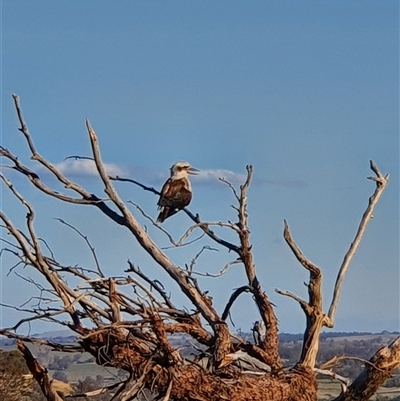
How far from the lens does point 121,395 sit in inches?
227

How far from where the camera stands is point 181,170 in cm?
790

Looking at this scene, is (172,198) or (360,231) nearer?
(360,231)

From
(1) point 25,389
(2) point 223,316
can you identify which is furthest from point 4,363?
(2) point 223,316

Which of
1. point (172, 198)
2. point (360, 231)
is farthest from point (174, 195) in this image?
point (360, 231)

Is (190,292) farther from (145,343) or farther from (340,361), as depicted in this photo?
(340,361)

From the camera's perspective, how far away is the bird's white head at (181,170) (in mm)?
7787

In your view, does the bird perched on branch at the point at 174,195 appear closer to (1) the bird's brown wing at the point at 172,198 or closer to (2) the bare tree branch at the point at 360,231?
(1) the bird's brown wing at the point at 172,198

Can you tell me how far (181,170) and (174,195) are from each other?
1.44ft

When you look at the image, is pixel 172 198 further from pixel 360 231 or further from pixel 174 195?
pixel 360 231

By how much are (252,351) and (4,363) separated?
10.5m

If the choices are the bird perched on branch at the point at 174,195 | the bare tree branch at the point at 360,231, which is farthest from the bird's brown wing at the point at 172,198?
the bare tree branch at the point at 360,231

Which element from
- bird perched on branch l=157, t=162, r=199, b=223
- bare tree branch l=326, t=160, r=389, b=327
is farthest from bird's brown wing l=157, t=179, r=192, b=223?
bare tree branch l=326, t=160, r=389, b=327

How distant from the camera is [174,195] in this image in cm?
751

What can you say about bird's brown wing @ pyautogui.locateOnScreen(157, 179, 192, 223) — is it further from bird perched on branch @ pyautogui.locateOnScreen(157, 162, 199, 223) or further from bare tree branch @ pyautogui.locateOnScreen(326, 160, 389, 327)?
bare tree branch @ pyautogui.locateOnScreen(326, 160, 389, 327)
